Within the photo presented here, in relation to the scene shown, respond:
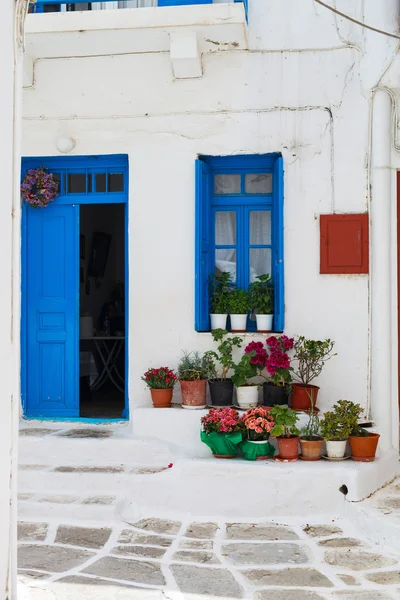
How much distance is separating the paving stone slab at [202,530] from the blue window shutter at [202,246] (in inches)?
88.7

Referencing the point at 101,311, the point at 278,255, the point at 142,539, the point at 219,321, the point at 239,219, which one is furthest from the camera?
the point at 101,311

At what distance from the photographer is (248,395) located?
24.2 feet

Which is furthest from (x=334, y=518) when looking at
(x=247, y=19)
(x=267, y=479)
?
(x=247, y=19)

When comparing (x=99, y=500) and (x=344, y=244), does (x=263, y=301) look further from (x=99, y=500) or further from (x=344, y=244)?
(x=99, y=500)

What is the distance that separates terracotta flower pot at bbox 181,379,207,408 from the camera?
24.1 feet

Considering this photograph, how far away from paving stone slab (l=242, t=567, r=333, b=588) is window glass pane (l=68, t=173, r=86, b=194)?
4794 mm

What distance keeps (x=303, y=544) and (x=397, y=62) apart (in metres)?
4.97

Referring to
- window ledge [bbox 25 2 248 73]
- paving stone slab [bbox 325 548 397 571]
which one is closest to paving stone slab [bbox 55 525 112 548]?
paving stone slab [bbox 325 548 397 571]

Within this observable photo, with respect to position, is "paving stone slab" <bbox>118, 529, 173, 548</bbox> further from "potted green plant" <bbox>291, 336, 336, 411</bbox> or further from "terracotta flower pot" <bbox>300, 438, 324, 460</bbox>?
"potted green plant" <bbox>291, 336, 336, 411</bbox>

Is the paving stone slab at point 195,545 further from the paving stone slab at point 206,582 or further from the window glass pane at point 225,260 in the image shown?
the window glass pane at point 225,260

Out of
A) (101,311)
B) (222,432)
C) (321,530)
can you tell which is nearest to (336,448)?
(321,530)

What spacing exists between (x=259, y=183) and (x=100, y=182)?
6.00 feet

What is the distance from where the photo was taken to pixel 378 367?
7.44 meters

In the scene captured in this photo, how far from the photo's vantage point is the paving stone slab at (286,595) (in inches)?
185
